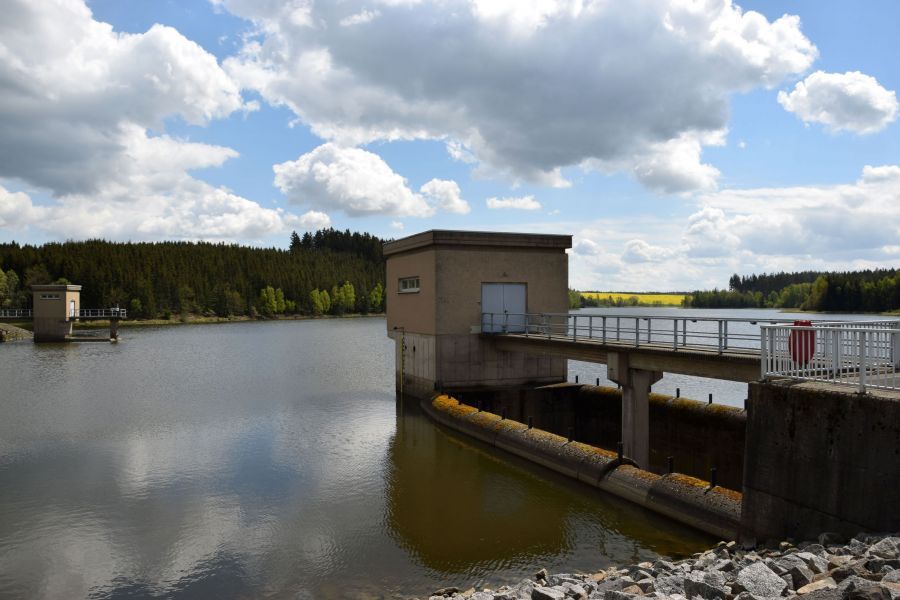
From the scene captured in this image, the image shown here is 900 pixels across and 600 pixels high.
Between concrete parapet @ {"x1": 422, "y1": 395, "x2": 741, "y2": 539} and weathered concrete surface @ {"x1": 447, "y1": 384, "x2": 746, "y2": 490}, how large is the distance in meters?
2.61

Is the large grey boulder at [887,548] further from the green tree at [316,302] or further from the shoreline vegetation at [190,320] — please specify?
the green tree at [316,302]

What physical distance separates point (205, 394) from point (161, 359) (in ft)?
65.6

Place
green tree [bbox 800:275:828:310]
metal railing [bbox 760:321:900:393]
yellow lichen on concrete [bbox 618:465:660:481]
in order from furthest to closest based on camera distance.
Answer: green tree [bbox 800:275:828:310]
yellow lichen on concrete [bbox 618:465:660:481]
metal railing [bbox 760:321:900:393]

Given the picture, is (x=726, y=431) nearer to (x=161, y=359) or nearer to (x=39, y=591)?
(x=39, y=591)

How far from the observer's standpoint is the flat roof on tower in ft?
81.8

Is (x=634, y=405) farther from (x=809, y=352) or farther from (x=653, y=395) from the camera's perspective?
(x=809, y=352)

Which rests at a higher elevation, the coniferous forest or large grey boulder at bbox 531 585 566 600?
the coniferous forest

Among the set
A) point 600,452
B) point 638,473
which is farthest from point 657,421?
point 638,473

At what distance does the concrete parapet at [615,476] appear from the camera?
39.3ft

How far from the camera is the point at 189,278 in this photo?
133250 mm

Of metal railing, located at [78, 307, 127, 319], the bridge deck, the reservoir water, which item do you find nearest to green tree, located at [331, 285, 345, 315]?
metal railing, located at [78, 307, 127, 319]

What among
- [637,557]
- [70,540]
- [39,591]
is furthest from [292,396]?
[637,557]

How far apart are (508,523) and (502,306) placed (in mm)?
13117

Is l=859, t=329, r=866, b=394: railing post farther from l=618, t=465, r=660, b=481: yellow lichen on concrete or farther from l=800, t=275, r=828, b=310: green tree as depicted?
l=800, t=275, r=828, b=310: green tree
